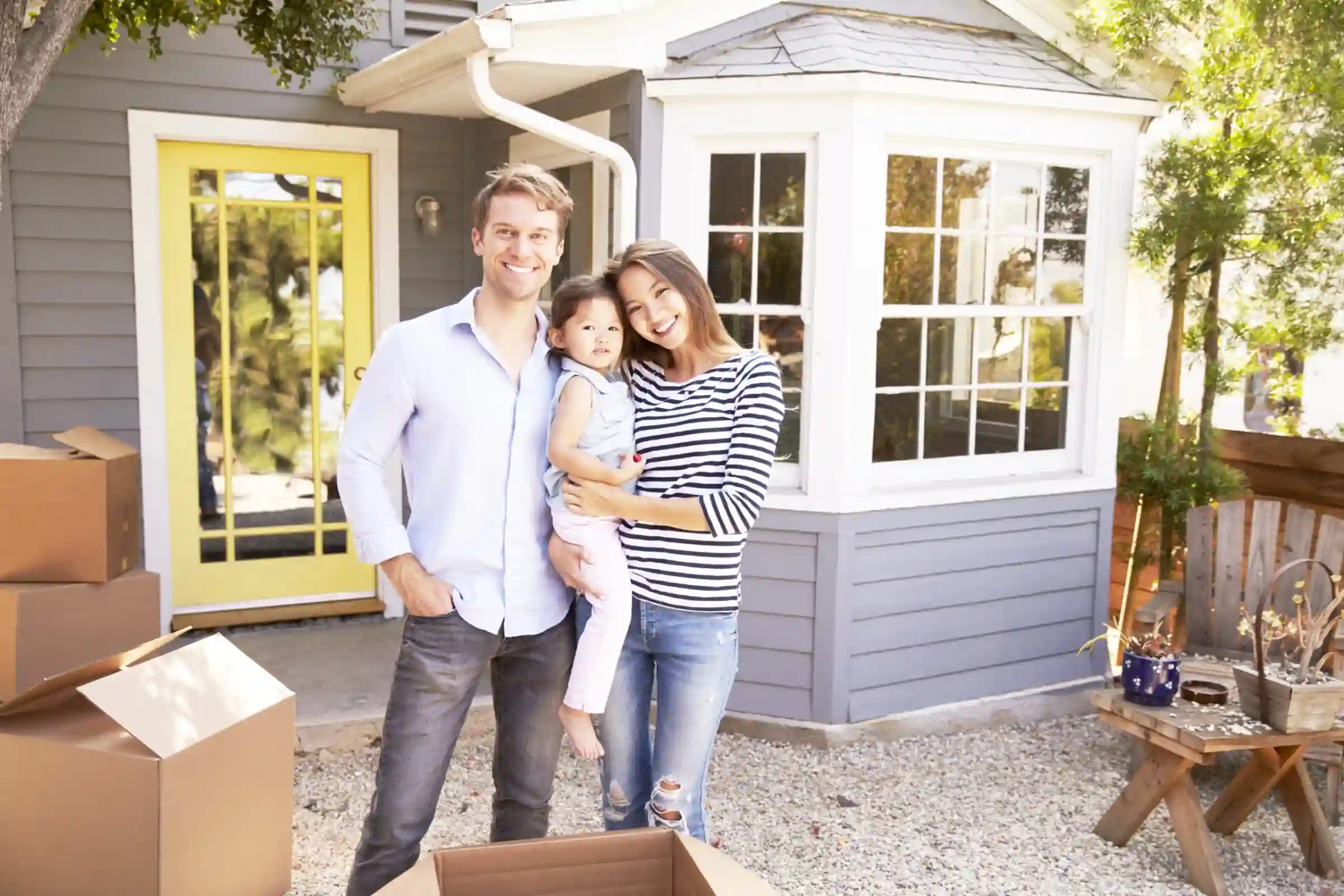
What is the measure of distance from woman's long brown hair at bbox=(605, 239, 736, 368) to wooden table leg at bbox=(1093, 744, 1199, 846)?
2.08m

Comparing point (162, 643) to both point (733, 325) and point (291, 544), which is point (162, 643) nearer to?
point (733, 325)

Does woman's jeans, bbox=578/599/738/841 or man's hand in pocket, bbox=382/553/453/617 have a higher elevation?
man's hand in pocket, bbox=382/553/453/617

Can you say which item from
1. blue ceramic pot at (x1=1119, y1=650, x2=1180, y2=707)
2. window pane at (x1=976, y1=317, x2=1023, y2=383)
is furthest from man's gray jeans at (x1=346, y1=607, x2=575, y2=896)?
window pane at (x1=976, y1=317, x2=1023, y2=383)

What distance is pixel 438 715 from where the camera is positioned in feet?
7.04

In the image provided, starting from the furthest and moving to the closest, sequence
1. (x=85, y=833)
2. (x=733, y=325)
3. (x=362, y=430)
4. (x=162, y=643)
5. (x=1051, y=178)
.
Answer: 1. (x=1051, y=178)
2. (x=733, y=325)
3. (x=162, y=643)
4. (x=362, y=430)
5. (x=85, y=833)

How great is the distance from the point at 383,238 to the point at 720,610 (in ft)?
11.8

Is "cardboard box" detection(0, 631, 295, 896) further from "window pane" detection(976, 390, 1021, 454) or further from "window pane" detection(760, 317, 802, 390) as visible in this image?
"window pane" detection(976, 390, 1021, 454)

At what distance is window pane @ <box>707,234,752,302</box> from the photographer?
4.21 meters

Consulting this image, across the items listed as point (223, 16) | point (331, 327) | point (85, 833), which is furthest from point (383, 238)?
point (85, 833)

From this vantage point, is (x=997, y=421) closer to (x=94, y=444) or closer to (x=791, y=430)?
(x=791, y=430)

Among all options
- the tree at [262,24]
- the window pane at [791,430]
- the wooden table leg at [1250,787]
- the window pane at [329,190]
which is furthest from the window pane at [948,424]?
the window pane at [329,190]

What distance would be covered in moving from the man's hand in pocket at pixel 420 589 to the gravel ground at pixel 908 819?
4.56 feet

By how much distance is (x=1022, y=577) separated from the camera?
15.1 feet

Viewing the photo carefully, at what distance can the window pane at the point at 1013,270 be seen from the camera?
14.7 feet
